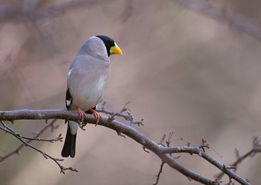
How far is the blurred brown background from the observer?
809 centimetres

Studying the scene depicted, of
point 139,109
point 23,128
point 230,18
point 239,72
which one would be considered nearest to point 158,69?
point 139,109

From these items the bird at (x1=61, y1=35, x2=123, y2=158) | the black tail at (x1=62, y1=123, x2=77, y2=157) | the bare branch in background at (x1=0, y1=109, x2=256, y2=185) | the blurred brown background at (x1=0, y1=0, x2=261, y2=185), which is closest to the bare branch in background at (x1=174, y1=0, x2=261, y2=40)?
the blurred brown background at (x1=0, y1=0, x2=261, y2=185)

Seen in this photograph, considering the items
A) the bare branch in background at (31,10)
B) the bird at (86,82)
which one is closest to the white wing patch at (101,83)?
the bird at (86,82)

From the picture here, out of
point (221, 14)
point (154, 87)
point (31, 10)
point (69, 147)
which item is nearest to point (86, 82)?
point (69, 147)

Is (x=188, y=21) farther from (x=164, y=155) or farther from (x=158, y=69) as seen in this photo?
(x=164, y=155)

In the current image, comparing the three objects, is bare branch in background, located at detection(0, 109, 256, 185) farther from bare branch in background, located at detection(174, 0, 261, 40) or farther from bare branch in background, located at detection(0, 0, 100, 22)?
bare branch in background, located at detection(174, 0, 261, 40)

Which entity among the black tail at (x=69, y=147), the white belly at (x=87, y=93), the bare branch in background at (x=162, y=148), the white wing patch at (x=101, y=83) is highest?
the white wing patch at (x=101, y=83)

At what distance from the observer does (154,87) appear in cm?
1119

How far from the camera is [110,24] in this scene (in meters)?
9.06

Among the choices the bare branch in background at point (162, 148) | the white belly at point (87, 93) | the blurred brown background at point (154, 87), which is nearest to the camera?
the bare branch in background at point (162, 148)

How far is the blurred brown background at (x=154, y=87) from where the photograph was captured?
26.5 ft

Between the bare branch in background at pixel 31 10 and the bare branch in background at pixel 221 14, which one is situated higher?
the bare branch in background at pixel 221 14

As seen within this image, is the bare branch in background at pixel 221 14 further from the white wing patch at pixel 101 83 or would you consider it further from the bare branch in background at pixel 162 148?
the bare branch in background at pixel 162 148

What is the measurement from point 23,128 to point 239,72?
4.38 meters
